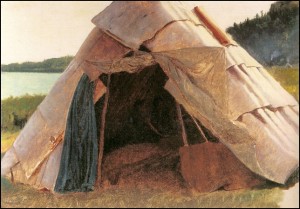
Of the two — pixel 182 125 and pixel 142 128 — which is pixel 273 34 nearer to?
pixel 182 125

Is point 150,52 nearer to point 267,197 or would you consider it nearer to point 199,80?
point 199,80

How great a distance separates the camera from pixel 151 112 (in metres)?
6.38

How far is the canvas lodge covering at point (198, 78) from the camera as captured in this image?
17.1ft

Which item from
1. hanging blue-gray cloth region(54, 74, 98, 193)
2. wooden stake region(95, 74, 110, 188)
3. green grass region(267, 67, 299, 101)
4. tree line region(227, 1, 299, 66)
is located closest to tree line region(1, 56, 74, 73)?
hanging blue-gray cloth region(54, 74, 98, 193)

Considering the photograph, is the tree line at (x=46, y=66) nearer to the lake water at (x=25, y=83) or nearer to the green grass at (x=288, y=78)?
the lake water at (x=25, y=83)

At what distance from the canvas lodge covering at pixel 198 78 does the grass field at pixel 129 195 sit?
0.10m

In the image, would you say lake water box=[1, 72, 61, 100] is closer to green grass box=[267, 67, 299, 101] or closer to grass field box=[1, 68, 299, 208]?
grass field box=[1, 68, 299, 208]

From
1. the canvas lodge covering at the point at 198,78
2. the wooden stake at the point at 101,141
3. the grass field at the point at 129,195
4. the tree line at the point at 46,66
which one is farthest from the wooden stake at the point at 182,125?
the tree line at the point at 46,66

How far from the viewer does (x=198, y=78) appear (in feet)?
17.2

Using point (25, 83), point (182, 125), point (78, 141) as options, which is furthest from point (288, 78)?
point (25, 83)

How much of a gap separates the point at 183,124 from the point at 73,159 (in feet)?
2.70

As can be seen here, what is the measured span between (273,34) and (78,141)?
1.49 metres

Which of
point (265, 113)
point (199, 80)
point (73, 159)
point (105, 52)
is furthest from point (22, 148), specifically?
point (265, 113)

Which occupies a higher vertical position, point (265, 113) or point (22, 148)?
point (22, 148)
